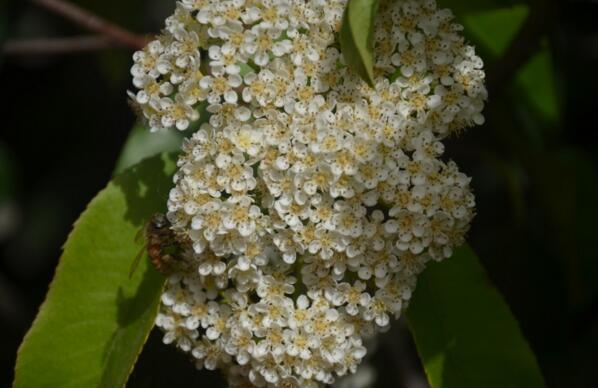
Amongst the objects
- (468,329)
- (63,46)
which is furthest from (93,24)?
(468,329)

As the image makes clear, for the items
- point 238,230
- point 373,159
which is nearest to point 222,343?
point 238,230

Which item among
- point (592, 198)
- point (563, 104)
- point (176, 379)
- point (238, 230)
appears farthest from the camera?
point (563, 104)

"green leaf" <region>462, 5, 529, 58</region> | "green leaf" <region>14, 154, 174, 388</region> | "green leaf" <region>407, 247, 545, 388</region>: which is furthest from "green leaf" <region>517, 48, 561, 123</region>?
"green leaf" <region>14, 154, 174, 388</region>

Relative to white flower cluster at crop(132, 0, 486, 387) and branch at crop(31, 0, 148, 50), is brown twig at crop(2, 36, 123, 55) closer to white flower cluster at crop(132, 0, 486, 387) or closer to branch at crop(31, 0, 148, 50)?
branch at crop(31, 0, 148, 50)

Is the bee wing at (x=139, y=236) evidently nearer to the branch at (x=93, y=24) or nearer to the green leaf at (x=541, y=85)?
the branch at (x=93, y=24)

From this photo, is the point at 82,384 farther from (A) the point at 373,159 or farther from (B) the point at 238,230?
(A) the point at 373,159
